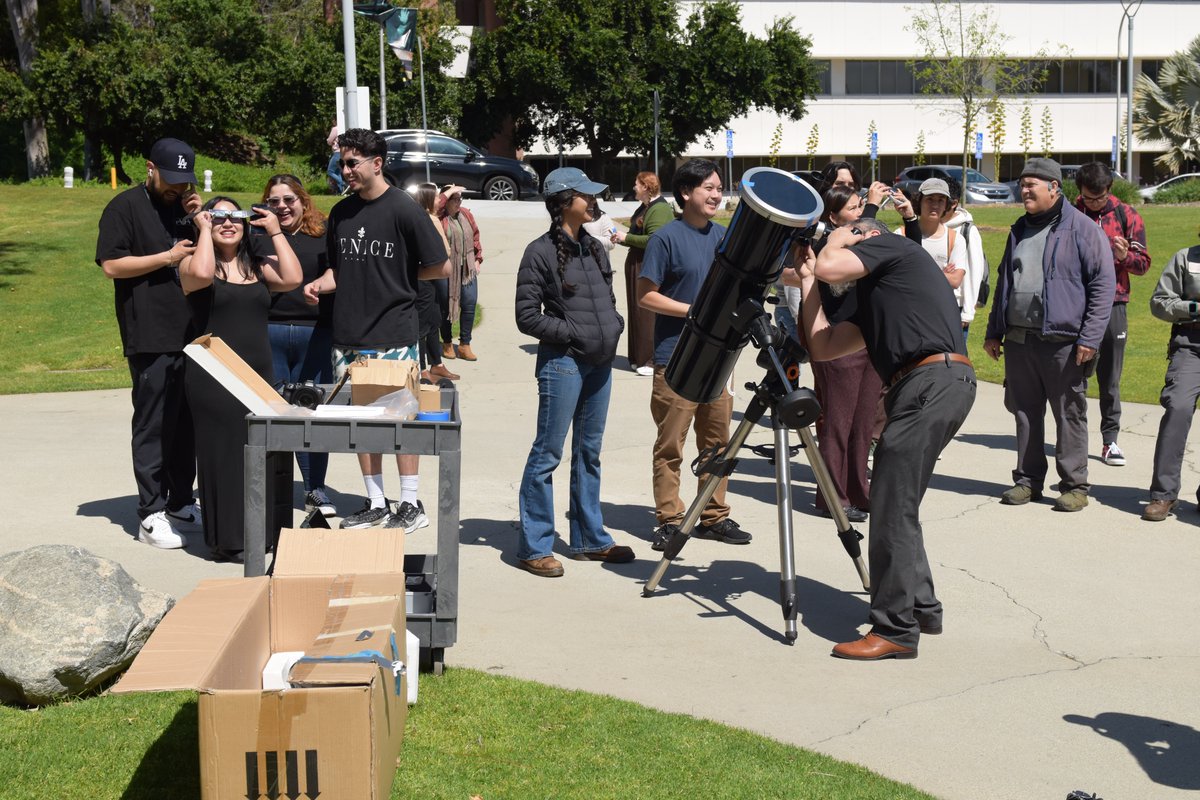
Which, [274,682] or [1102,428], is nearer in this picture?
[274,682]

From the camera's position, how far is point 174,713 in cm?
497

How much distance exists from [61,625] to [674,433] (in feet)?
11.4

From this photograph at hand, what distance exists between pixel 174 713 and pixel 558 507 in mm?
3910

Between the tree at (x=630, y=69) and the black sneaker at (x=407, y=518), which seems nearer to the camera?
the black sneaker at (x=407, y=518)

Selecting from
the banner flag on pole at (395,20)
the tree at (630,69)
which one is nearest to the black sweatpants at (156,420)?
the banner flag on pole at (395,20)

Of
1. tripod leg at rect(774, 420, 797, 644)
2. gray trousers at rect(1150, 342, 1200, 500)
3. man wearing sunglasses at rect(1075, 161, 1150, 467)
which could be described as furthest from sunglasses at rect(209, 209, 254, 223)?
man wearing sunglasses at rect(1075, 161, 1150, 467)

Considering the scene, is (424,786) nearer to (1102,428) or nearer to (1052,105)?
(1102,428)

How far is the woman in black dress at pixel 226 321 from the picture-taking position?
22.6 feet

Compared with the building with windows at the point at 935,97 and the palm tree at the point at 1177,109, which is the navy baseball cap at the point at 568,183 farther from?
the building with windows at the point at 935,97

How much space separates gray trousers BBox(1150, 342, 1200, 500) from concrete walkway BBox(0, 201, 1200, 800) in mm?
260

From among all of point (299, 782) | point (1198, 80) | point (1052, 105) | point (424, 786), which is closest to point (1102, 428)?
point (424, 786)

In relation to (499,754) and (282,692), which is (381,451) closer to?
(499,754)

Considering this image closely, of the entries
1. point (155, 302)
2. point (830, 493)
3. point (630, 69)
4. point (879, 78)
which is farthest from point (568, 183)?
point (879, 78)

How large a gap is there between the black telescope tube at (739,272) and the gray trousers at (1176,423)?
3.51 m
